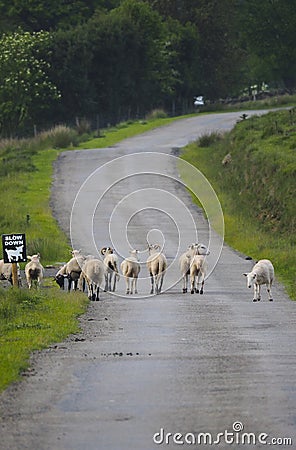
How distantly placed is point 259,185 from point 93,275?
1678 cm

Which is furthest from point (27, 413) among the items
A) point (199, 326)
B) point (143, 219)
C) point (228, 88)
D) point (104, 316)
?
point (228, 88)

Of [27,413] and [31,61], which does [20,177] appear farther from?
[27,413]

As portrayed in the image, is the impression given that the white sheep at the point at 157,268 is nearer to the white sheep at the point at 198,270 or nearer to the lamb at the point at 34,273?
the white sheep at the point at 198,270

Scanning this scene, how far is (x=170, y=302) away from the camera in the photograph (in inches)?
865

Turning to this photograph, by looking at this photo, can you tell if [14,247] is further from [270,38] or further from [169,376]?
[270,38]

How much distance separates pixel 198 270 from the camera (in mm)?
23391

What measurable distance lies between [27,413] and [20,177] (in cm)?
3606

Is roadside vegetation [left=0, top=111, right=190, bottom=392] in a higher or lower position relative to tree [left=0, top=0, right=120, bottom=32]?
lower

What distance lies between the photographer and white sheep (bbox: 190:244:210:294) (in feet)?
76.1

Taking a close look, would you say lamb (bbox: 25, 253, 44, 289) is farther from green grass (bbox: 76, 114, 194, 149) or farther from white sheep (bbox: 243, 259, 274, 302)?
green grass (bbox: 76, 114, 194, 149)

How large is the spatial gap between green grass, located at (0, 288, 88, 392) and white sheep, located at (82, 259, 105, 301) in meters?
0.28

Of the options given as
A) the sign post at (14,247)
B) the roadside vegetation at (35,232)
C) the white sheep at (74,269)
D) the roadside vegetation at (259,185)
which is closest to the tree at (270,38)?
the roadside vegetation at (35,232)

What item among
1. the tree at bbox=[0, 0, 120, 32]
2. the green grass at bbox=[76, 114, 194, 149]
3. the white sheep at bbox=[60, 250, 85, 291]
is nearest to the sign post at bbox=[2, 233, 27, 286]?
the white sheep at bbox=[60, 250, 85, 291]

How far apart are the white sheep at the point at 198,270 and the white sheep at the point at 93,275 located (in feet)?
6.23
